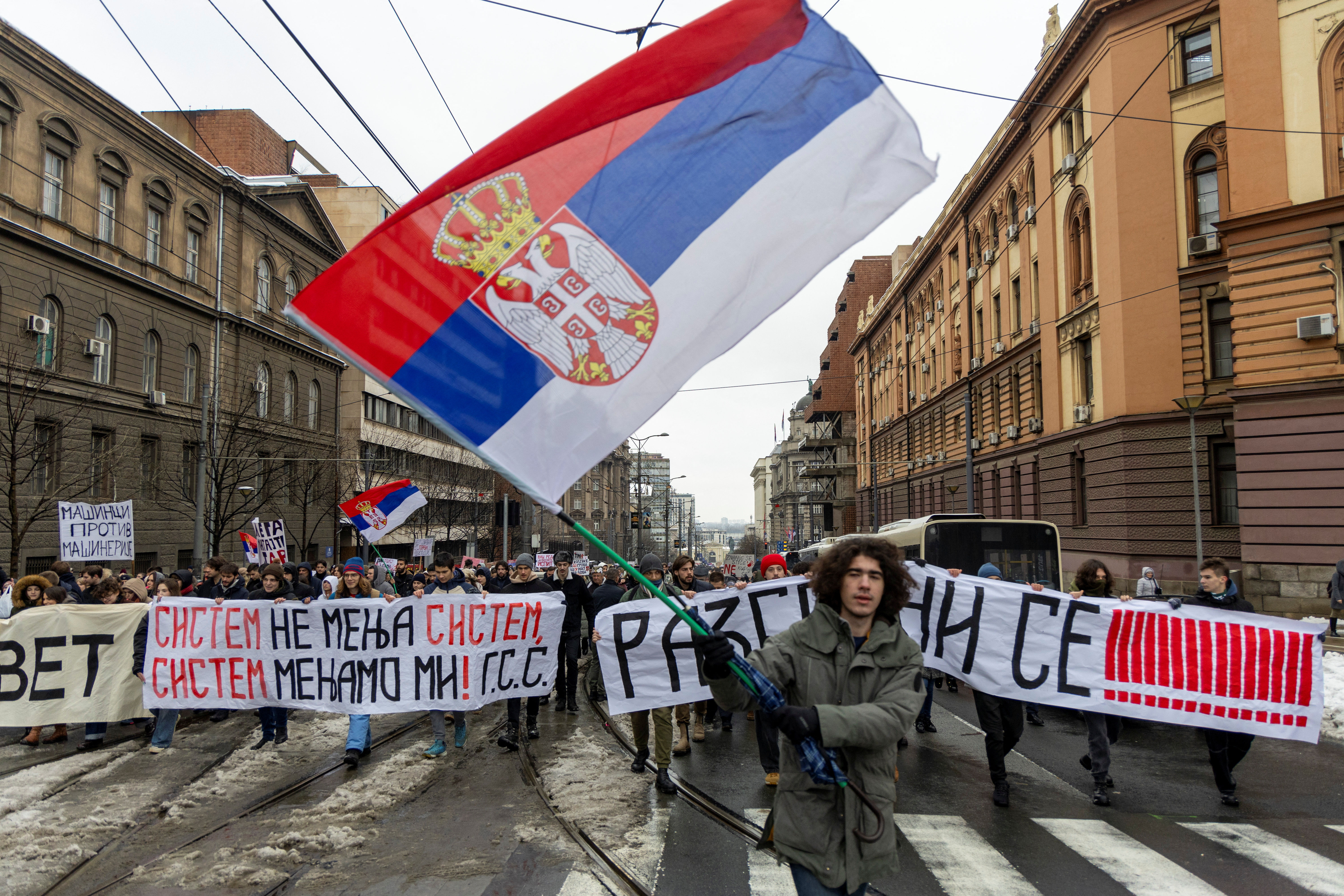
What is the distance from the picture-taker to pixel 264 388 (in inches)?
1459

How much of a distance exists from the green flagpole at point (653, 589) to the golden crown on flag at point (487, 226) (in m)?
1.33

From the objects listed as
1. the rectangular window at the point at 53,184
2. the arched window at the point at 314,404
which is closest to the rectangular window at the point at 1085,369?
the rectangular window at the point at 53,184

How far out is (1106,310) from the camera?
26016mm

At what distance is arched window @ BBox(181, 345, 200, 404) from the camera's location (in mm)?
31672

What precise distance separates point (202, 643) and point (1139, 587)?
1868cm

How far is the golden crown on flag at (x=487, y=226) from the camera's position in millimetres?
4000

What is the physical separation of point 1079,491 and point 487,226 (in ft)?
93.4

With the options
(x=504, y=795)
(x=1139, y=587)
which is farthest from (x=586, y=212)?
(x=1139, y=587)

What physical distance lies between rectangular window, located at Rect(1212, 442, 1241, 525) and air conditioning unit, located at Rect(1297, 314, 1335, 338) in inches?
191

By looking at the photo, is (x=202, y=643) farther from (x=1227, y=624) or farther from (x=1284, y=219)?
(x=1284, y=219)

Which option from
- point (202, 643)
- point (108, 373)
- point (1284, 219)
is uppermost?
point (1284, 219)

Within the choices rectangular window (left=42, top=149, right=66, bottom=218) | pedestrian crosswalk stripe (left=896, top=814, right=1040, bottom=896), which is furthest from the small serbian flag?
rectangular window (left=42, top=149, right=66, bottom=218)

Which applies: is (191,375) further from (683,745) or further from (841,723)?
(841,723)

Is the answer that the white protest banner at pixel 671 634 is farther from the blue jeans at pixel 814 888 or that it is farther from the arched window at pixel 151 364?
the arched window at pixel 151 364
